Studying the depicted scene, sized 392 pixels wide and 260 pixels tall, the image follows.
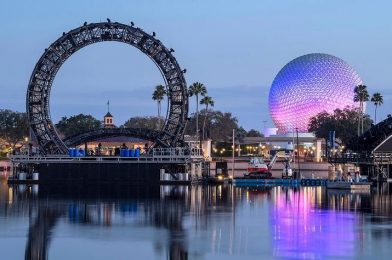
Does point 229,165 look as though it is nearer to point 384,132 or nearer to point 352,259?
point 384,132

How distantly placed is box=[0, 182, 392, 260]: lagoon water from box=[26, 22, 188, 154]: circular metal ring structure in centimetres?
2541

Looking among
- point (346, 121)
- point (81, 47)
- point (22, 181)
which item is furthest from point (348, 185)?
point (346, 121)

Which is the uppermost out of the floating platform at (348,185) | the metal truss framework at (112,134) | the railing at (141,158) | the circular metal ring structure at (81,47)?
the circular metal ring structure at (81,47)

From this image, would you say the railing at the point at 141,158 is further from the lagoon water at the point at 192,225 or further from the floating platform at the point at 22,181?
the lagoon water at the point at 192,225

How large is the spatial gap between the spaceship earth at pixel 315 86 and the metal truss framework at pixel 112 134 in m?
82.4

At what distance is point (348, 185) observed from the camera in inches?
3922

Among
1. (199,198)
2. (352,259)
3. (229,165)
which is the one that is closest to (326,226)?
(352,259)

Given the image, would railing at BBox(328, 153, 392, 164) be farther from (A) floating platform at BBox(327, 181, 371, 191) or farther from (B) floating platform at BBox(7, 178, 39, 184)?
(B) floating platform at BBox(7, 178, 39, 184)

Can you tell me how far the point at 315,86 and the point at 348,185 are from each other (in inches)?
3677

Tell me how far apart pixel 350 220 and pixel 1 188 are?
48771 millimetres

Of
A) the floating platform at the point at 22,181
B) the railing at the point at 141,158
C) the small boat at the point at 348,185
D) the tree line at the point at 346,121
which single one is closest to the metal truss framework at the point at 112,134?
the railing at the point at 141,158

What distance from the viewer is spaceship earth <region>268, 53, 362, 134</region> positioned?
19100 cm

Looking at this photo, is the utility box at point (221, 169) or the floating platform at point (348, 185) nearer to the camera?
the floating platform at point (348, 185)

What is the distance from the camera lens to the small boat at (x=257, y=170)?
398 ft
